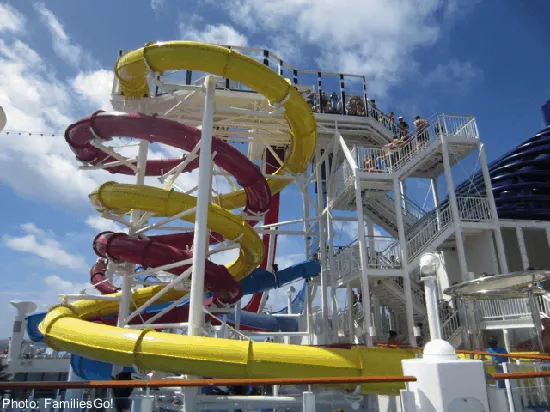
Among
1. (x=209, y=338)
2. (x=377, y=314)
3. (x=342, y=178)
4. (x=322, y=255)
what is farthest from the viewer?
(x=377, y=314)

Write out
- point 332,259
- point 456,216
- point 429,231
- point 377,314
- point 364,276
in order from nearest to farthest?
1. point 364,276
2. point 456,216
3. point 429,231
4. point 332,259
5. point 377,314

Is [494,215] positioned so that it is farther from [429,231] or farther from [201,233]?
[201,233]

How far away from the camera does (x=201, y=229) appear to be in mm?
9914

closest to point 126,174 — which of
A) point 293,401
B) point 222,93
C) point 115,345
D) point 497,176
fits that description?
point 222,93

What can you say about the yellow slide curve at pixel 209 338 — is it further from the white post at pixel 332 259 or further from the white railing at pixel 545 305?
the white railing at pixel 545 305

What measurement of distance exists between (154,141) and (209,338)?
651 centimetres

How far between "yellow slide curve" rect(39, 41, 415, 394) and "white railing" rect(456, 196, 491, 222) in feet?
20.6

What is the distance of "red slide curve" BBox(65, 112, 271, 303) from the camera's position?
11.6 meters

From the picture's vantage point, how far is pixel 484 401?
13.8 ft

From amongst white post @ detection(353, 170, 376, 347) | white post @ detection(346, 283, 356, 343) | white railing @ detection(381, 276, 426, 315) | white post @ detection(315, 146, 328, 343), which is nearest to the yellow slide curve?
white post @ detection(353, 170, 376, 347)

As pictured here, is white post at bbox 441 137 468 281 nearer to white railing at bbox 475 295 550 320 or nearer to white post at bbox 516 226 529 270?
white railing at bbox 475 295 550 320

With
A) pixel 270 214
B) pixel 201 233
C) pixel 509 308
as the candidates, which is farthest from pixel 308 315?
pixel 201 233

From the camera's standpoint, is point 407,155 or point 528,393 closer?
point 528,393

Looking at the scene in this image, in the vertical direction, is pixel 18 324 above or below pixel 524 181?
below
